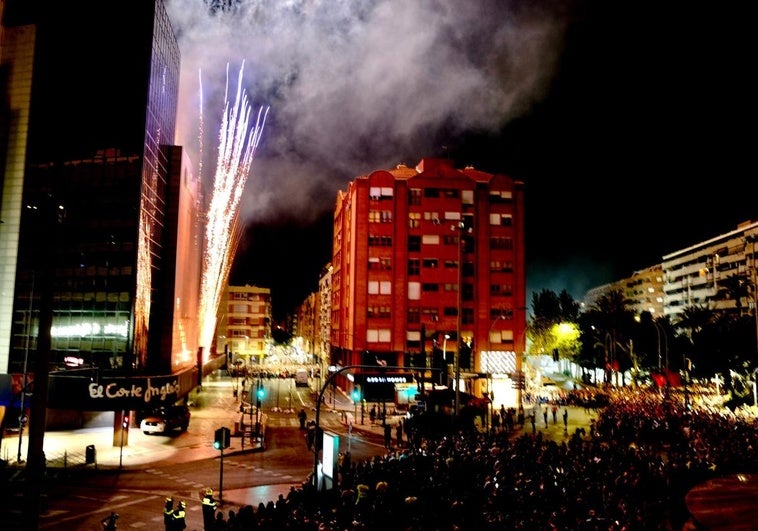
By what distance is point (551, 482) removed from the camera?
1644 centimetres

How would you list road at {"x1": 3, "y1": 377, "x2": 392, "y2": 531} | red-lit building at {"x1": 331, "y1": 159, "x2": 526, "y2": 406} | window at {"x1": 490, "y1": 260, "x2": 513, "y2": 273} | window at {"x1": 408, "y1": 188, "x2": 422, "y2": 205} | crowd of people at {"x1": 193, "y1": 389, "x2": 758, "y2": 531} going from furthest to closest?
window at {"x1": 490, "y1": 260, "x2": 513, "y2": 273} → window at {"x1": 408, "y1": 188, "x2": 422, "y2": 205} → red-lit building at {"x1": 331, "y1": 159, "x2": 526, "y2": 406} → road at {"x1": 3, "y1": 377, "x2": 392, "y2": 531} → crowd of people at {"x1": 193, "y1": 389, "x2": 758, "y2": 531}

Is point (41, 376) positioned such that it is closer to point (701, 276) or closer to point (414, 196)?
point (414, 196)

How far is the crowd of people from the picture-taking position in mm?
13125

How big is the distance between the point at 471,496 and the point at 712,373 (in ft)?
184

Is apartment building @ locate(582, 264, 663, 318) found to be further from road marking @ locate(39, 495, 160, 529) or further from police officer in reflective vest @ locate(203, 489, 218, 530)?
police officer in reflective vest @ locate(203, 489, 218, 530)

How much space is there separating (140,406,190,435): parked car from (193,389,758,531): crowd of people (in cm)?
1927

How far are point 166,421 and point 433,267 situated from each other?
1320 inches

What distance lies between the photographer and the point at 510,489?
1538 cm

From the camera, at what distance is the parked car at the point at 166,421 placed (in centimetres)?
3531

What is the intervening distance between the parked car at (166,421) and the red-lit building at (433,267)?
82.3 feet

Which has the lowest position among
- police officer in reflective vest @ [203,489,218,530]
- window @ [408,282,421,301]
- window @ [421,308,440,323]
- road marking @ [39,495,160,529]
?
road marking @ [39,495,160,529]

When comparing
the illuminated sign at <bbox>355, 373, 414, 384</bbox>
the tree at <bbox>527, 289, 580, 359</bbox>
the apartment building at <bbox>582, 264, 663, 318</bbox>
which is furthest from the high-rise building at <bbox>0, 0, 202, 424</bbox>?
the apartment building at <bbox>582, 264, 663, 318</bbox>

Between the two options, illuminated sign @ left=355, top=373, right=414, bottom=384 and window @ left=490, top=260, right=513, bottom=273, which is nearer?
illuminated sign @ left=355, top=373, right=414, bottom=384

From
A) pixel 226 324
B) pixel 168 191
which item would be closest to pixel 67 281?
pixel 168 191
